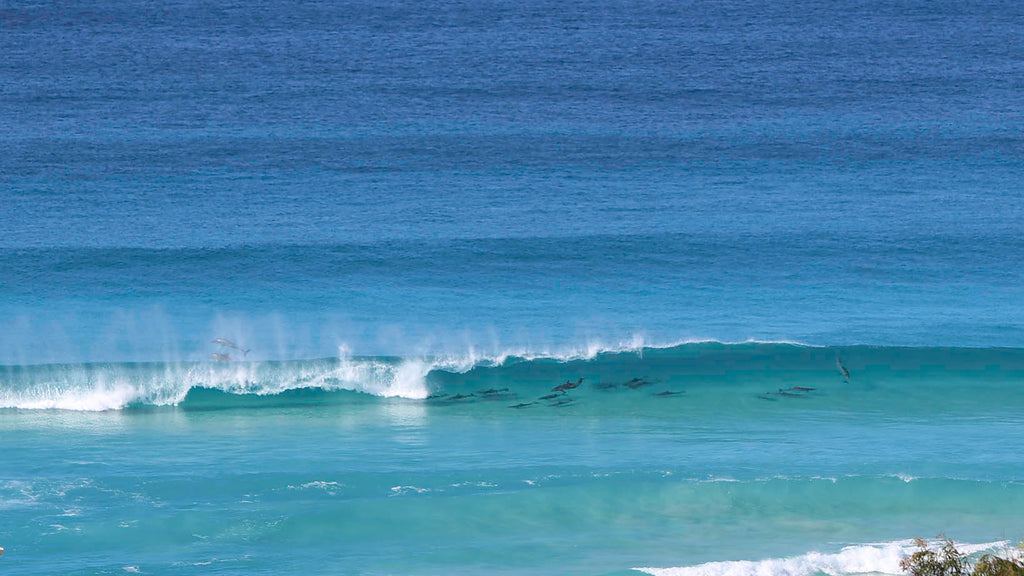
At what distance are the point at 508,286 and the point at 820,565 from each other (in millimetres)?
17231

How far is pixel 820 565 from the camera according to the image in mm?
16656

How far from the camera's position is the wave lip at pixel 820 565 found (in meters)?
16.4

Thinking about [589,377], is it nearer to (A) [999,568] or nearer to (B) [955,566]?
(B) [955,566]

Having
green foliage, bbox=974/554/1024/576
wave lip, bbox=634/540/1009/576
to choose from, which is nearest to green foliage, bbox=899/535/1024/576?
green foliage, bbox=974/554/1024/576

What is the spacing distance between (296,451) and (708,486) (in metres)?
7.19

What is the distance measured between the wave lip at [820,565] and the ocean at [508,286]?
0.27ft

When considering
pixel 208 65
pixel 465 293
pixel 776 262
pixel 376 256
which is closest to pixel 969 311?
pixel 776 262

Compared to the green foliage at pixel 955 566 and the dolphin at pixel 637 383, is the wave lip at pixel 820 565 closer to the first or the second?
the green foliage at pixel 955 566

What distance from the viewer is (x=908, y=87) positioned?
50.1 metres

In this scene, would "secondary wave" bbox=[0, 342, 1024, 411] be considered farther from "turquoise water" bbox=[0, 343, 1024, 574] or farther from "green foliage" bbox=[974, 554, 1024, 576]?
"green foliage" bbox=[974, 554, 1024, 576]

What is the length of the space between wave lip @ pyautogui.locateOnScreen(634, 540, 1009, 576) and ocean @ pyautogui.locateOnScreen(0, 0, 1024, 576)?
83 mm

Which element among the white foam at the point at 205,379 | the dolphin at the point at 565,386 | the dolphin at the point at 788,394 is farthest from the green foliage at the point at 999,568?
the white foam at the point at 205,379

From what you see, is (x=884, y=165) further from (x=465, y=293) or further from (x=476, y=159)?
(x=465, y=293)

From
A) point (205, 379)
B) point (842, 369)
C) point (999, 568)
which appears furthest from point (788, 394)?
point (999, 568)
